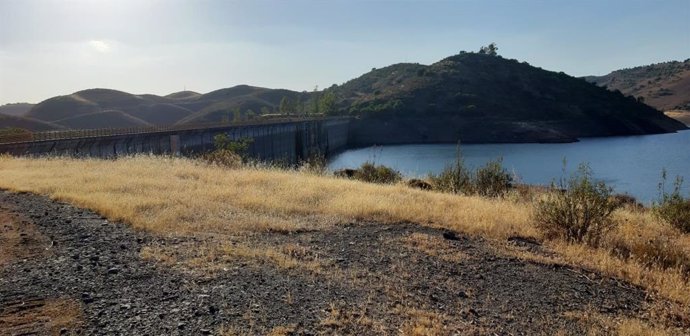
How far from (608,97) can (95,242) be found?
497ft

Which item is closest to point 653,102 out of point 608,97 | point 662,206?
point 608,97

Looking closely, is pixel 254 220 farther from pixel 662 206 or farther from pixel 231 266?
pixel 662 206

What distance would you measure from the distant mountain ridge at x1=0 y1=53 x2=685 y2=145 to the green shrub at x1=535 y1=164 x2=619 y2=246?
104m

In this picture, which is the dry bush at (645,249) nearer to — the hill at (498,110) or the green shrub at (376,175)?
the green shrub at (376,175)

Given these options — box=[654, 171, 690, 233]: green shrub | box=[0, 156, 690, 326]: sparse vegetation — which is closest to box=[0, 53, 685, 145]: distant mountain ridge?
box=[0, 156, 690, 326]: sparse vegetation

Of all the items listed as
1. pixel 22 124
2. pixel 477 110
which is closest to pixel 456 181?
pixel 22 124

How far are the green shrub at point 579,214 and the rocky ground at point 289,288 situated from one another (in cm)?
209

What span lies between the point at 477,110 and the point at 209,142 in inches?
3242

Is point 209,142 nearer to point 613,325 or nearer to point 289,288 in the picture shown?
point 289,288

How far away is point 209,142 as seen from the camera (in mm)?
57625

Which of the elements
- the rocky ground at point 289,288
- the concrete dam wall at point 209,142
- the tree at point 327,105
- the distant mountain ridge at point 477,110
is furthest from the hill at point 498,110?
the rocky ground at point 289,288

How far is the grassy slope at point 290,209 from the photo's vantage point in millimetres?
9383

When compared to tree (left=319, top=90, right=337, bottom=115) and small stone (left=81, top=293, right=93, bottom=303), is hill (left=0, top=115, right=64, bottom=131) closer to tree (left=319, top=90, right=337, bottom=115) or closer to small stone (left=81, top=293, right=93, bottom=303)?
tree (left=319, top=90, right=337, bottom=115)

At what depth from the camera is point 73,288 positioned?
21.6ft
